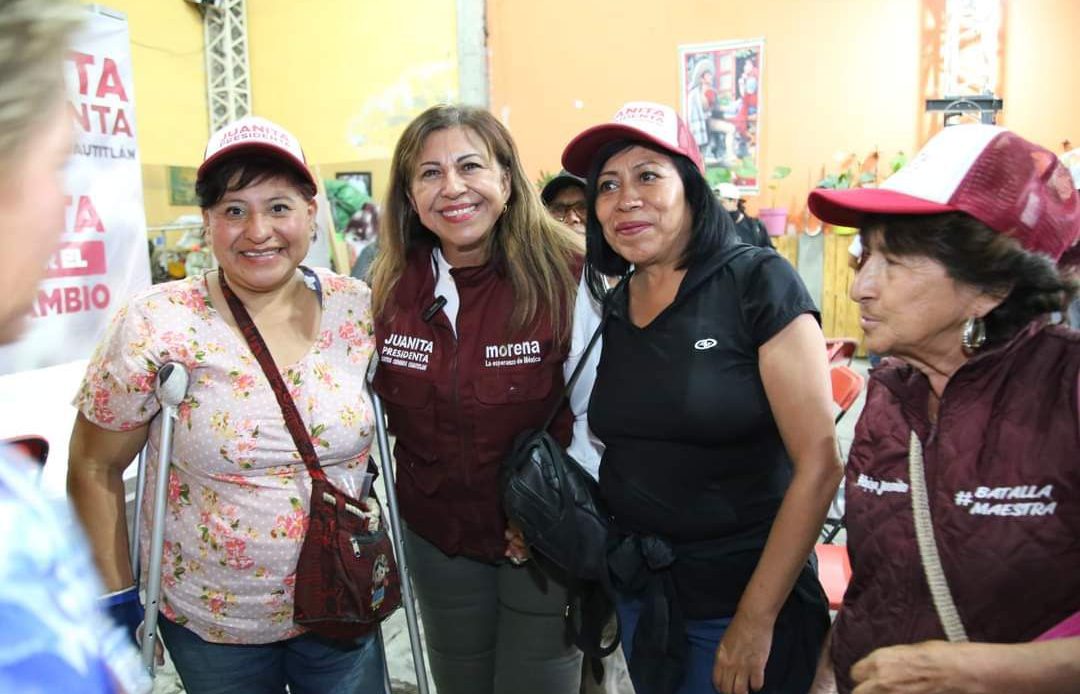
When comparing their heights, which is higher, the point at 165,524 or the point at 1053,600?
the point at 1053,600

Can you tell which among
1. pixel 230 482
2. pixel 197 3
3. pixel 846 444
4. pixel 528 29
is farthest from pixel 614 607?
pixel 197 3

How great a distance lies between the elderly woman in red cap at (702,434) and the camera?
5.07ft

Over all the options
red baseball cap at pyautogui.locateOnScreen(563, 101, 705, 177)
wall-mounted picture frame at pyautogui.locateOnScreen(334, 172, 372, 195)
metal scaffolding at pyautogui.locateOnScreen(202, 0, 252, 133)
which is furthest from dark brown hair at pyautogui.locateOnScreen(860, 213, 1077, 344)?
metal scaffolding at pyautogui.locateOnScreen(202, 0, 252, 133)

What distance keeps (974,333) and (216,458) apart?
154cm

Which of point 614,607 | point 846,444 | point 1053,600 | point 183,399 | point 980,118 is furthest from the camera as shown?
point 980,118

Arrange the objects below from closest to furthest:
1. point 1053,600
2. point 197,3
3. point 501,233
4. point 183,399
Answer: point 1053,600 → point 183,399 → point 501,233 → point 197,3

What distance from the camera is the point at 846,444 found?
598cm

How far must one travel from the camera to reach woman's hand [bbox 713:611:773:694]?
5.22 feet

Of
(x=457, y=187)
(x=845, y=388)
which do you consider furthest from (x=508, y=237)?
(x=845, y=388)

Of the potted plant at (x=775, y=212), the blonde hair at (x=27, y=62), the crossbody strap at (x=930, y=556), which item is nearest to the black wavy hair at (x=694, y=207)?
the crossbody strap at (x=930, y=556)

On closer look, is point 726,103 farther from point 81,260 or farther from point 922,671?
point 922,671

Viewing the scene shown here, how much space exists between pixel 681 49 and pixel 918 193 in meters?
7.83

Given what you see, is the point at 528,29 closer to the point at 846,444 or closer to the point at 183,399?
the point at 846,444

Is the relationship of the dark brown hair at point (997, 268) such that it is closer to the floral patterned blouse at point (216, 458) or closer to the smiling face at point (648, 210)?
the smiling face at point (648, 210)
